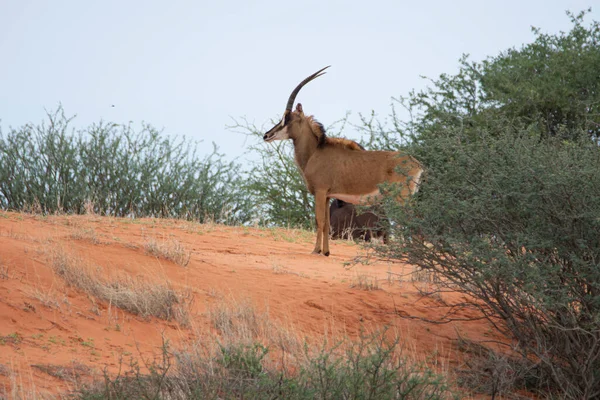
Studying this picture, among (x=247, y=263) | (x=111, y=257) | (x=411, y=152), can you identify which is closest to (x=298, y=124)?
(x=247, y=263)

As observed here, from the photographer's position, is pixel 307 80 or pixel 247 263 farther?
pixel 307 80

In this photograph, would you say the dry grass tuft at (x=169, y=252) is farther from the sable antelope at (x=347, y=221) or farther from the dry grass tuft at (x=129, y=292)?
the sable antelope at (x=347, y=221)

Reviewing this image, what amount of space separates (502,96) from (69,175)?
1016 cm

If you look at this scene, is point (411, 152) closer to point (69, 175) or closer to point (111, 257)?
point (111, 257)

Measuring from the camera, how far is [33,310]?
7.08 meters

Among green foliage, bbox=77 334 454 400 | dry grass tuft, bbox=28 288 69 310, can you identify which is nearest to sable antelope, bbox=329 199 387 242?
dry grass tuft, bbox=28 288 69 310

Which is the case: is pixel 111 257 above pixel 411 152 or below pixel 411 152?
below

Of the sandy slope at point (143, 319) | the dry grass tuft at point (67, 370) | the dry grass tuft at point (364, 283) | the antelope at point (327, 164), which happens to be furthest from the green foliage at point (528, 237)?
the antelope at point (327, 164)

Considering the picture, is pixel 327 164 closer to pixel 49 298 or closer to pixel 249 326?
pixel 249 326

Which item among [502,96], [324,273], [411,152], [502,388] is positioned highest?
[502,96]

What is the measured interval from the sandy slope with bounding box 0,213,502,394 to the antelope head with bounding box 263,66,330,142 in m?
1.82

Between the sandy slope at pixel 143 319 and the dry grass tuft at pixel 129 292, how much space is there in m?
0.09

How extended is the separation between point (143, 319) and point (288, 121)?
5.88 metres

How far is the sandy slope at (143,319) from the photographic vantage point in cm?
635
